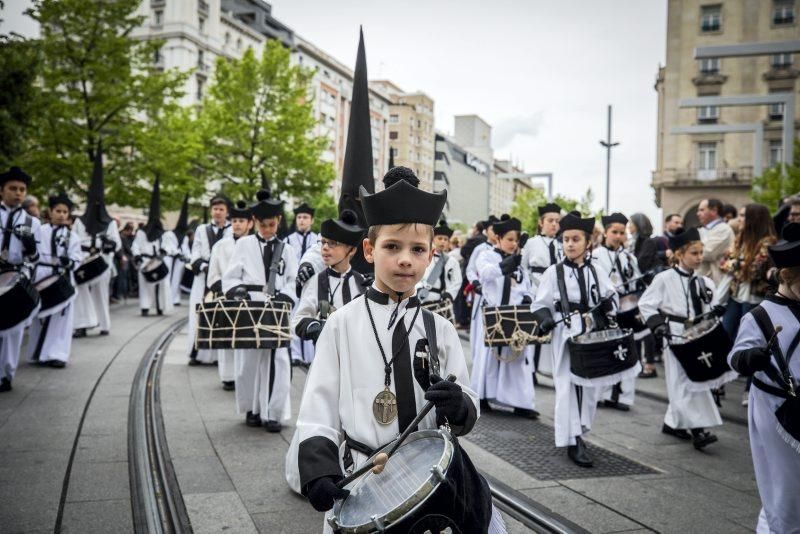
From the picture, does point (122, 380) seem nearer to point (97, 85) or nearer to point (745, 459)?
point (745, 459)

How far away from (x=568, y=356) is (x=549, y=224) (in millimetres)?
3846

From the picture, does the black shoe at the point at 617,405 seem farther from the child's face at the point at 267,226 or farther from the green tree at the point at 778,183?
the green tree at the point at 778,183

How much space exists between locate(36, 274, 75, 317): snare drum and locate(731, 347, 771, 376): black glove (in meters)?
8.12

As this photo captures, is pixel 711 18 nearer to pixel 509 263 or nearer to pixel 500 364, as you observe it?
pixel 509 263

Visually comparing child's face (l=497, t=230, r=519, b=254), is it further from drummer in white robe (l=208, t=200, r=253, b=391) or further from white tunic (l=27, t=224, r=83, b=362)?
white tunic (l=27, t=224, r=83, b=362)

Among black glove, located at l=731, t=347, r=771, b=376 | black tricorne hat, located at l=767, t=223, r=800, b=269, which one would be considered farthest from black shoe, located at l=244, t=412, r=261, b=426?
black tricorne hat, located at l=767, t=223, r=800, b=269

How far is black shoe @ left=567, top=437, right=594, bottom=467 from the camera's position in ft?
19.9

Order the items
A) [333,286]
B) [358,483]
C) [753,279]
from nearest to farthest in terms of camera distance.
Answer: [358,483] < [333,286] < [753,279]

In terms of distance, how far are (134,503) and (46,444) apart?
6.26 feet

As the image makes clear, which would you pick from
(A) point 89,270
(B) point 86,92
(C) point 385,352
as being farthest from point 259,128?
(C) point 385,352

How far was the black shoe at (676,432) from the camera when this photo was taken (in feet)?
23.8

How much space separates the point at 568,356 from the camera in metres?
6.57

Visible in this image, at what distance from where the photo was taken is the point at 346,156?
4.71 meters

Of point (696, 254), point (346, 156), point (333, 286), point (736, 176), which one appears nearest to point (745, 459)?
point (696, 254)
